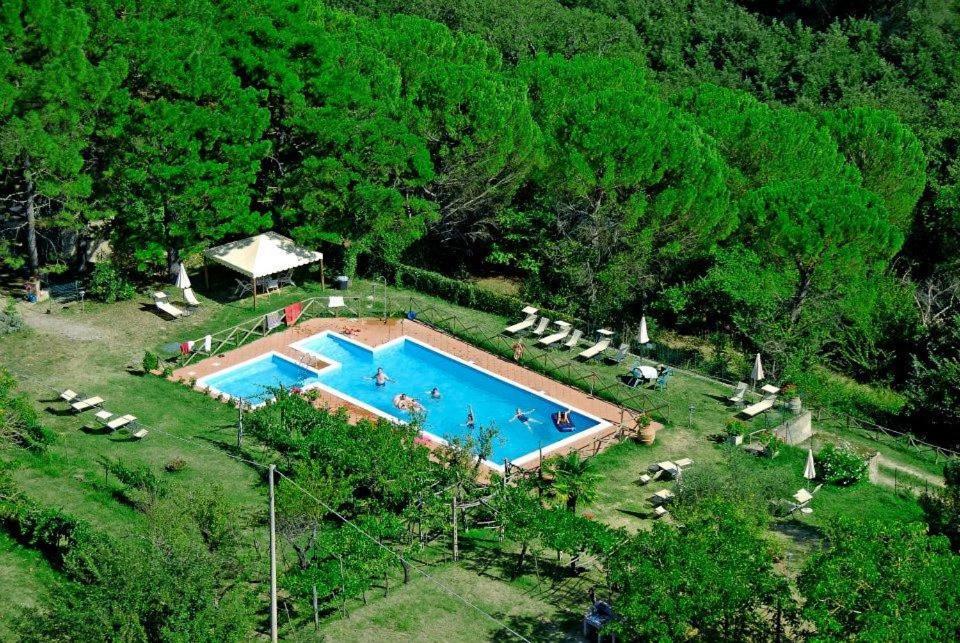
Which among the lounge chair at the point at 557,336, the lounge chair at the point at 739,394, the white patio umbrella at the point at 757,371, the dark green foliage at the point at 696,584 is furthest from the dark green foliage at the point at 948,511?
the lounge chair at the point at 557,336

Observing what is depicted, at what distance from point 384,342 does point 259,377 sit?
5037 millimetres

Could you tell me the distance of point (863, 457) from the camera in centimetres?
3541

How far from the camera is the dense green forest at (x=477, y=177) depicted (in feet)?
136

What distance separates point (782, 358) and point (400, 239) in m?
15.7

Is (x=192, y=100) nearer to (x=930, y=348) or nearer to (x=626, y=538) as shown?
(x=626, y=538)

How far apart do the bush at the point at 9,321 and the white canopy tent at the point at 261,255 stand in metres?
7.22

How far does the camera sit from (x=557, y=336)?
4244 centimetres

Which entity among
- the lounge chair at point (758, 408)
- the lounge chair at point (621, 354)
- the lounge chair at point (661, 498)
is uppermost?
the lounge chair at point (621, 354)

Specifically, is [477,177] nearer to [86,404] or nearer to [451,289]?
[451,289]

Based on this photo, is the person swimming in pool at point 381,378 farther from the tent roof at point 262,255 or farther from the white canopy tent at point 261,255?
the tent roof at point 262,255

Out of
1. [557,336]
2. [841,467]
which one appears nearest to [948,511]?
[841,467]

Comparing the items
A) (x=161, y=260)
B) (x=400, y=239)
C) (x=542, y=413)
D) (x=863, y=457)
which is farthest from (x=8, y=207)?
→ (x=863, y=457)

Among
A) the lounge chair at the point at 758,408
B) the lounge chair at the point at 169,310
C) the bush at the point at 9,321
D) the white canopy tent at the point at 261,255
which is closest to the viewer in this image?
the lounge chair at the point at 758,408

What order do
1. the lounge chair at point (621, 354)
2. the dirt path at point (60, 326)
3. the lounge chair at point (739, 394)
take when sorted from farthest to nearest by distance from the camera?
the lounge chair at point (621, 354) → the dirt path at point (60, 326) → the lounge chair at point (739, 394)
